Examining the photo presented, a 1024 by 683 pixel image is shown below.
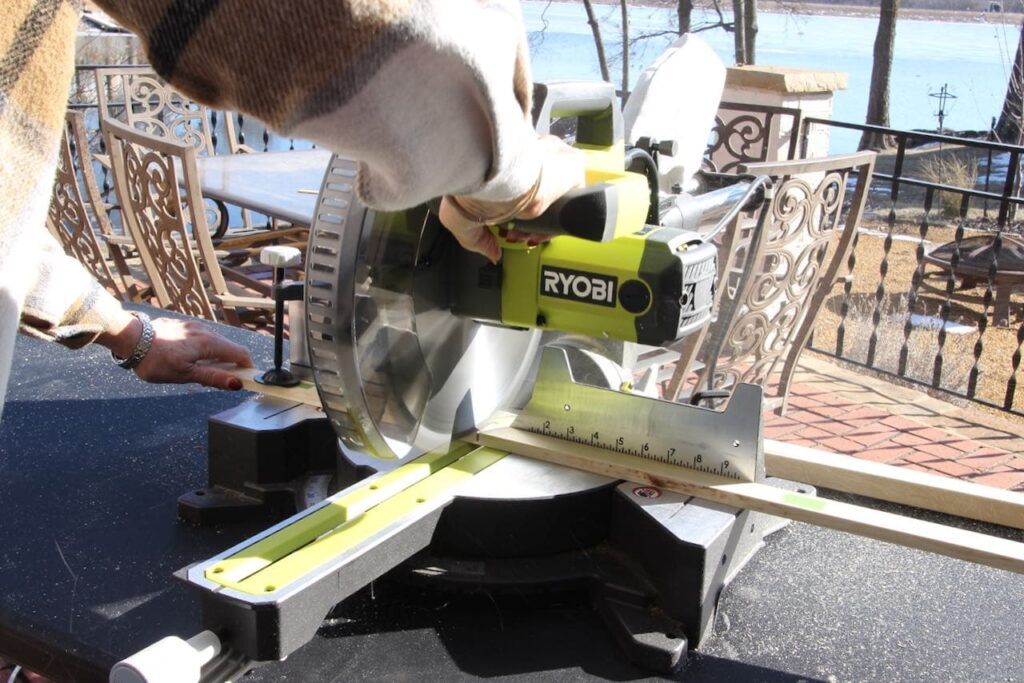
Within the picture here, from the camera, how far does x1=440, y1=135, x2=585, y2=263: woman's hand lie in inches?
35.4

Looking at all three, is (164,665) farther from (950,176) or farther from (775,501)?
(950,176)

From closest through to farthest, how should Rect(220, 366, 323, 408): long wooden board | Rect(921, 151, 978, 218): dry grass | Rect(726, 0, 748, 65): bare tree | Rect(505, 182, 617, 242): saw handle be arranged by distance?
Rect(505, 182, 617, 242): saw handle
Rect(220, 366, 323, 408): long wooden board
Rect(726, 0, 748, 65): bare tree
Rect(921, 151, 978, 218): dry grass

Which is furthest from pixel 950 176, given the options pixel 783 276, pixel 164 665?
pixel 164 665

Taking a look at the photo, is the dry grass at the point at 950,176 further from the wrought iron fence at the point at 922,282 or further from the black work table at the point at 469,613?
the black work table at the point at 469,613

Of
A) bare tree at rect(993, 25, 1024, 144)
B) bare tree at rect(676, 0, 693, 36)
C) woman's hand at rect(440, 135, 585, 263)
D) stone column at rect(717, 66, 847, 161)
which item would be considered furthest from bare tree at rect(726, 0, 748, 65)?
woman's hand at rect(440, 135, 585, 263)

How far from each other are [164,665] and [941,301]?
5668mm

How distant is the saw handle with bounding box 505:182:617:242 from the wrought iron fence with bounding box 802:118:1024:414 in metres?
3.21

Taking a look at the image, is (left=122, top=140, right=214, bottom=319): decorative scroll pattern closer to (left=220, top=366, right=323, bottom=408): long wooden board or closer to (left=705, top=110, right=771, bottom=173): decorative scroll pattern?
(left=220, top=366, right=323, bottom=408): long wooden board

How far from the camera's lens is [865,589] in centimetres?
118

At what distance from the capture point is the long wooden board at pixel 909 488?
1231 millimetres

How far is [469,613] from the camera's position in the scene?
3.63ft

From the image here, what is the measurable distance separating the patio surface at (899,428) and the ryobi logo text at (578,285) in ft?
8.46

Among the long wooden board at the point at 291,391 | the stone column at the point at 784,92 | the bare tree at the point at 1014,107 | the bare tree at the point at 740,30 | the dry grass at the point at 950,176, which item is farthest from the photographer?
the dry grass at the point at 950,176

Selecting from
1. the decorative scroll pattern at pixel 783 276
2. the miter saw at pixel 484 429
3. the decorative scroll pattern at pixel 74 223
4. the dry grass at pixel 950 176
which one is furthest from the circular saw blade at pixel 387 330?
the dry grass at pixel 950 176
